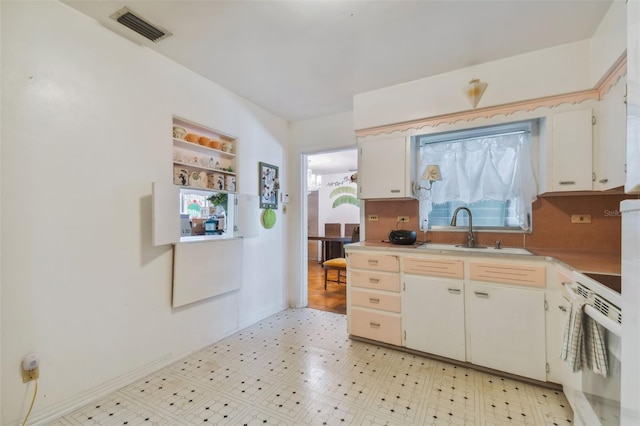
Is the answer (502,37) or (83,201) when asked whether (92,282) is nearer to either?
(83,201)

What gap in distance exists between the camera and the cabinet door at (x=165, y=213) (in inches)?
78.2

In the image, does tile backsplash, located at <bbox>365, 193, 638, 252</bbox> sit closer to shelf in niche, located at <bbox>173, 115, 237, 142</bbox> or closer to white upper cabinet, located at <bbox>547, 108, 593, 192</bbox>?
white upper cabinet, located at <bbox>547, 108, 593, 192</bbox>

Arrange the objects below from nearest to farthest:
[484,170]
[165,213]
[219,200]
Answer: [165,213]
[484,170]
[219,200]

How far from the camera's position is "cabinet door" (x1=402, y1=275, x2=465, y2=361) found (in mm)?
2146

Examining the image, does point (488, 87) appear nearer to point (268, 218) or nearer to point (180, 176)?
point (268, 218)

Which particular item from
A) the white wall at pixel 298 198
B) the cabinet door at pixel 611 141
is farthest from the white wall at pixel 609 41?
the white wall at pixel 298 198

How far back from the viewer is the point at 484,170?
101 inches

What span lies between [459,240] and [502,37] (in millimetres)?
1693

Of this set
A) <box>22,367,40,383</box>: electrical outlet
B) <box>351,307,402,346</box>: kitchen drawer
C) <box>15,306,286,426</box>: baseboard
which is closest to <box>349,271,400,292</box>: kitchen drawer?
<box>351,307,402,346</box>: kitchen drawer

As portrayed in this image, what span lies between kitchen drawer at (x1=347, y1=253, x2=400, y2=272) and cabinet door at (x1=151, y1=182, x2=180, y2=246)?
5.08ft

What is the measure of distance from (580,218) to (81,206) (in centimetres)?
365

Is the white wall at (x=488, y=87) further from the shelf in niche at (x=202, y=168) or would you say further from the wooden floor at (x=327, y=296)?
the wooden floor at (x=327, y=296)

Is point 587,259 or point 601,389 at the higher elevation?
point 587,259

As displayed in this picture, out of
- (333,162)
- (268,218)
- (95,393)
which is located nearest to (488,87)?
(268,218)
